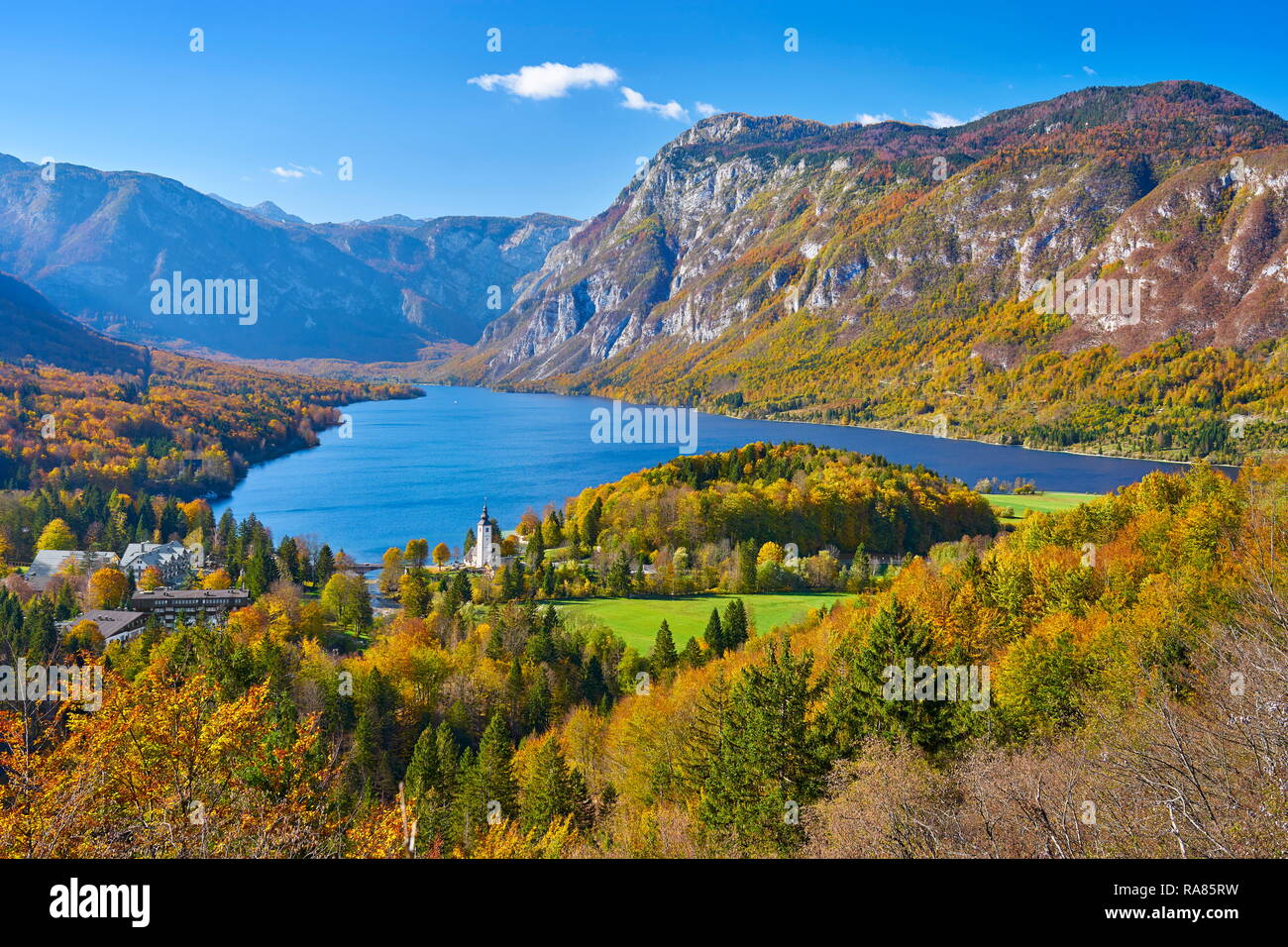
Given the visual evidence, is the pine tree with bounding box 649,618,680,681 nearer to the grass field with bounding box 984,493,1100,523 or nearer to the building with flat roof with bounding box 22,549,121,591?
the building with flat roof with bounding box 22,549,121,591

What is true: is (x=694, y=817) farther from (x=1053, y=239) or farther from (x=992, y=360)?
(x=1053, y=239)

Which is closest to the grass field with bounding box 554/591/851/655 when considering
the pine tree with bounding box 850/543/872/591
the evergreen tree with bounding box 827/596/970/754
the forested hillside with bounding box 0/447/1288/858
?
the pine tree with bounding box 850/543/872/591

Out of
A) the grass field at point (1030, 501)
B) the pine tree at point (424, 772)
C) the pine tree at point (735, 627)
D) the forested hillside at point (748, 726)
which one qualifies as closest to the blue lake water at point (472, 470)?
the grass field at point (1030, 501)

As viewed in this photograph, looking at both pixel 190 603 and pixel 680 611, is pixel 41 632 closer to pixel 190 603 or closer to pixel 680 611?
pixel 190 603

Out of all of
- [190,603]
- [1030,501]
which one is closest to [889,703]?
[190,603]
